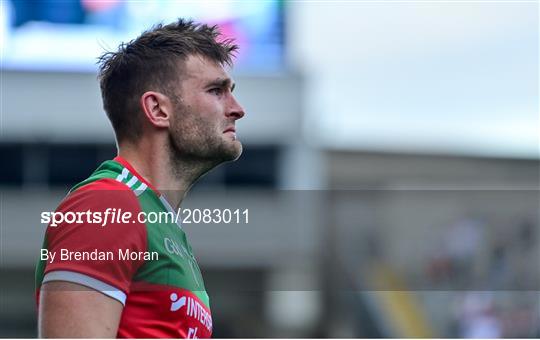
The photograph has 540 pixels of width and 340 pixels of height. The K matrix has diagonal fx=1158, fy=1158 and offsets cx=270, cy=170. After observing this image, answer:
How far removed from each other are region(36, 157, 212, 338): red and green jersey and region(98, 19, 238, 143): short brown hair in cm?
12

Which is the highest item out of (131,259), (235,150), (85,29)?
(85,29)

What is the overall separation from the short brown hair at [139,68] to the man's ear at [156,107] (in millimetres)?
17

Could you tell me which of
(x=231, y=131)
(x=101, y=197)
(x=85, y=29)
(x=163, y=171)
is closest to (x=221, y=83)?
(x=231, y=131)

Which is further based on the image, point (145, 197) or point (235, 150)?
point (235, 150)

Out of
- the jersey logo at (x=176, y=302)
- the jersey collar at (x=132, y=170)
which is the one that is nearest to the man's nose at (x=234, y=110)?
the jersey collar at (x=132, y=170)

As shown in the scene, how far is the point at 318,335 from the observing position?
24.6 meters

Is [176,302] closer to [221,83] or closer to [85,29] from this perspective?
[221,83]

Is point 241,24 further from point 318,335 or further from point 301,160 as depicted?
point 318,335

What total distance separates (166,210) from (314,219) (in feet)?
78.8

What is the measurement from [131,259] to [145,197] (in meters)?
0.23

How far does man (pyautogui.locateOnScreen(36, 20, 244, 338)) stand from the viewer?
8.65 ft

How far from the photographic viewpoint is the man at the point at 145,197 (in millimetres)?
2637

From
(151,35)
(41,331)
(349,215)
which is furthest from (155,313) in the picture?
(349,215)

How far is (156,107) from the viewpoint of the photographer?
2877 millimetres
